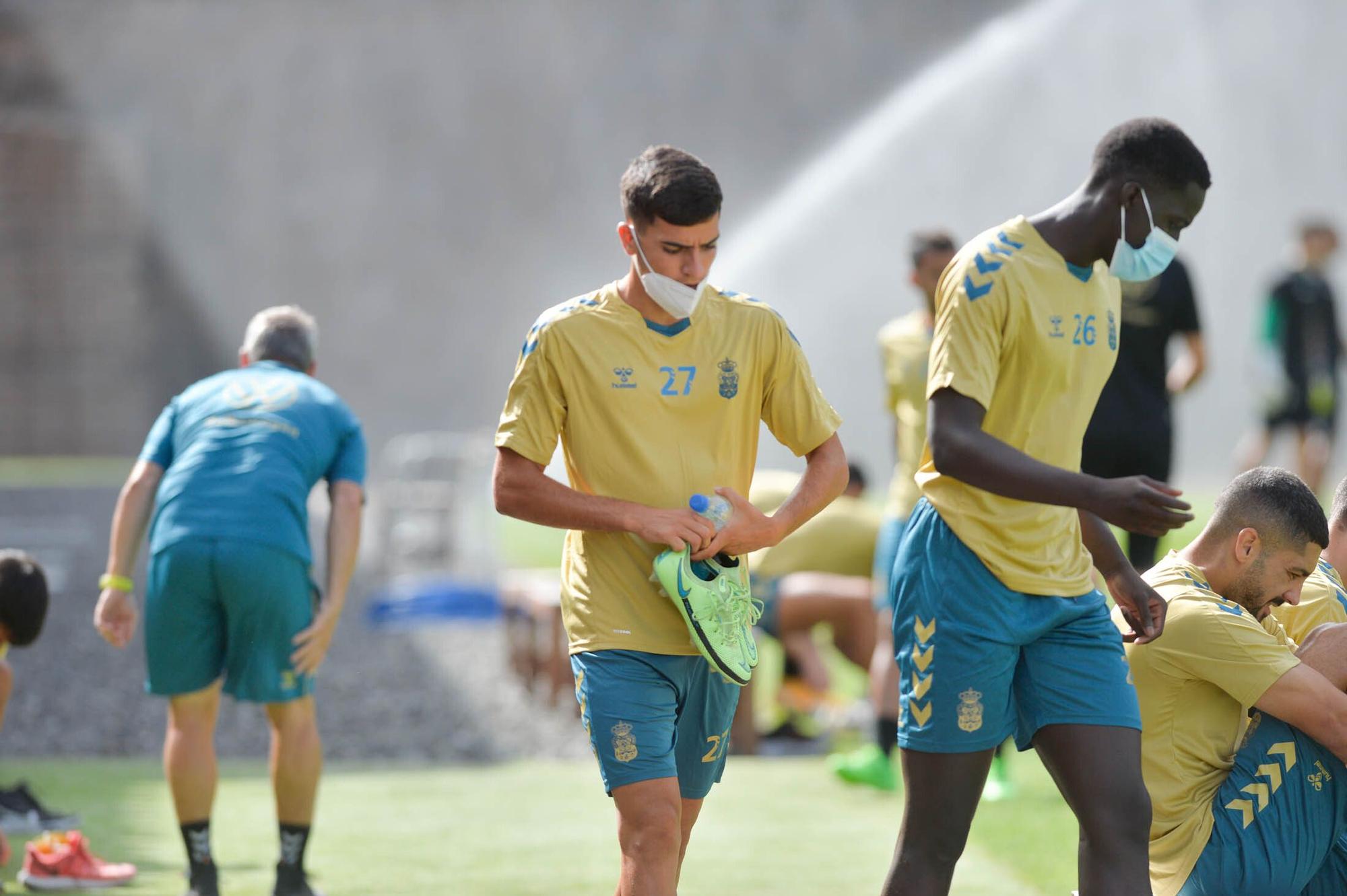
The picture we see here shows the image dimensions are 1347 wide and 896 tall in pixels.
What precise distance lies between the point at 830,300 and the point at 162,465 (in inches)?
556

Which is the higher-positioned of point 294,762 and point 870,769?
point 294,762

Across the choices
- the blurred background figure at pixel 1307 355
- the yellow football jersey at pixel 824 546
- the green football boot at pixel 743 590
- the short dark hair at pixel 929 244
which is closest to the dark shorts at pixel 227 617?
the green football boot at pixel 743 590

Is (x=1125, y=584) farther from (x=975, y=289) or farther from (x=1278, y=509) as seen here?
(x=975, y=289)

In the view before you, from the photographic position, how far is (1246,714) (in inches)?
153

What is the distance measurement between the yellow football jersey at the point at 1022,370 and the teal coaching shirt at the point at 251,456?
2.21 metres

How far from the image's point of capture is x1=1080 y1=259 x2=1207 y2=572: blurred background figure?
5812mm

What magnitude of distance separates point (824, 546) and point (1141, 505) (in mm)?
5370

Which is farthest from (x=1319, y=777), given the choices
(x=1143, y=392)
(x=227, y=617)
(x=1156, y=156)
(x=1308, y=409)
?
(x=1308, y=409)

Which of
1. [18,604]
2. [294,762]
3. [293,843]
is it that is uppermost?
[18,604]

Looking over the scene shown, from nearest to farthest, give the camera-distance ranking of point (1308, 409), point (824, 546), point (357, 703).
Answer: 1. point (824, 546)
2. point (357, 703)
3. point (1308, 409)

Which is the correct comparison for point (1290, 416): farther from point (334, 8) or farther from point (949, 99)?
point (334, 8)

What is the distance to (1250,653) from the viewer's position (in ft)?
11.9

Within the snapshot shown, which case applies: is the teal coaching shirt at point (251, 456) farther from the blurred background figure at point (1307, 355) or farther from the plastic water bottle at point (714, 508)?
the blurred background figure at point (1307, 355)

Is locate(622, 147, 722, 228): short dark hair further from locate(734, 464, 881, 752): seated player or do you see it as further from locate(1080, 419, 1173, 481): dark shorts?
locate(734, 464, 881, 752): seated player
